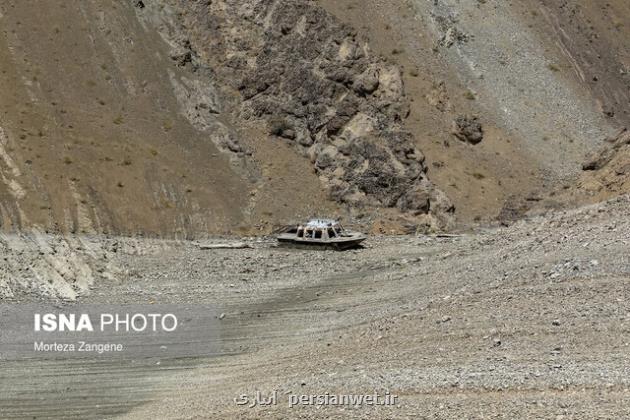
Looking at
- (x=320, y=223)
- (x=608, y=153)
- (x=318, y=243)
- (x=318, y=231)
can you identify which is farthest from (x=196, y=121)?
(x=608, y=153)

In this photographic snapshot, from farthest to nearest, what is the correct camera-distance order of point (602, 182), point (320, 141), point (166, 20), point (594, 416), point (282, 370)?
1. point (166, 20)
2. point (320, 141)
3. point (602, 182)
4. point (282, 370)
5. point (594, 416)

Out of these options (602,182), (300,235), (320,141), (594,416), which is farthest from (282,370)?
(320,141)

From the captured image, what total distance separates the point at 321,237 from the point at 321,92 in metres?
12.4

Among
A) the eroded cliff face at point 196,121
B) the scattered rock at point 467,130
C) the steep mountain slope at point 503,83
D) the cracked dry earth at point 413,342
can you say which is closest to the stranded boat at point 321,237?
the eroded cliff face at point 196,121

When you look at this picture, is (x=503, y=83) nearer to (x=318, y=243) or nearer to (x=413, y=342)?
(x=318, y=243)

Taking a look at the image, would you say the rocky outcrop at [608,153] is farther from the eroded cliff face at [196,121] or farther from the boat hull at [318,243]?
the boat hull at [318,243]

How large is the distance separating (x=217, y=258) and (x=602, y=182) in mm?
16974

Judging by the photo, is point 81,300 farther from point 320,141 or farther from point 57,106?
point 320,141

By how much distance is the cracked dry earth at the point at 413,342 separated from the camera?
14148mm

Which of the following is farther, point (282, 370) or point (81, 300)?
point (81, 300)

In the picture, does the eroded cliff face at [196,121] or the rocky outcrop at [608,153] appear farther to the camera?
the rocky outcrop at [608,153]

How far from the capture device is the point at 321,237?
1393 inches

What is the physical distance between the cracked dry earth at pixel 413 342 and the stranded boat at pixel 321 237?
5385mm

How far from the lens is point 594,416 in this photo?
12625mm
